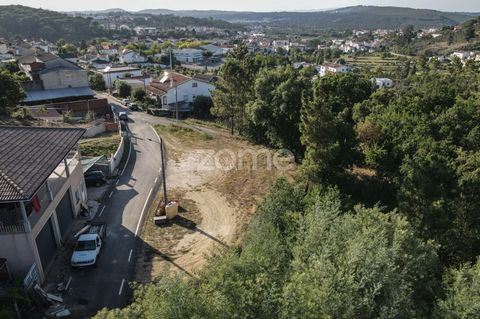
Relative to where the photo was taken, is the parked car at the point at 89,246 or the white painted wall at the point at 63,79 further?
the white painted wall at the point at 63,79

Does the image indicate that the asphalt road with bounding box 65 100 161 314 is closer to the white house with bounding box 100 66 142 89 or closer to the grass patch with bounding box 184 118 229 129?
the grass patch with bounding box 184 118 229 129

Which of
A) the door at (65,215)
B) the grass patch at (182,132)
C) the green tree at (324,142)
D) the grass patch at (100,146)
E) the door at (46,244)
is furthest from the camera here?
the grass patch at (182,132)

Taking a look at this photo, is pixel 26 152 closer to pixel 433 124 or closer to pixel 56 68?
pixel 433 124

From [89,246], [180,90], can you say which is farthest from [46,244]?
[180,90]

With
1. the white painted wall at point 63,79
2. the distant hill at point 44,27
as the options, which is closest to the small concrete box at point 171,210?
the white painted wall at point 63,79

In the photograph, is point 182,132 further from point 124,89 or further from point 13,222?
point 13,222

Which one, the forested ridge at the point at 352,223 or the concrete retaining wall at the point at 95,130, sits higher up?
the forested ridge at the point at 352,223

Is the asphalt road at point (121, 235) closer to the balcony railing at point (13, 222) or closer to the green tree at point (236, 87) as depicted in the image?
the balcony railing at point (13, 222)

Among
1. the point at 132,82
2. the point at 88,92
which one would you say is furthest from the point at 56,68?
the point at 132,82

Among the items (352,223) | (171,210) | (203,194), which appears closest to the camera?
(352,223)
